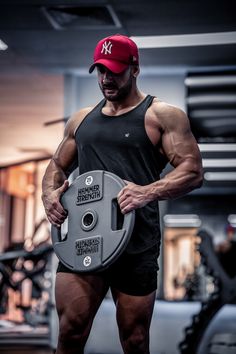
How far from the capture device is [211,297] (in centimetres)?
515

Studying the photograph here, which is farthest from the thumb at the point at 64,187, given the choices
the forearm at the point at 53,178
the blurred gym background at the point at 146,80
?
the blurred gym background at the point at 146,80

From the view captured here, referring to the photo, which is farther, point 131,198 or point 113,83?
point 113,83

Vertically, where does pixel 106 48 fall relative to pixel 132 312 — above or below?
above

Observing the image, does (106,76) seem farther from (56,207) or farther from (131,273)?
(131,273)

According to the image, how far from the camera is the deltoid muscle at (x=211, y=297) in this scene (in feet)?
16.6

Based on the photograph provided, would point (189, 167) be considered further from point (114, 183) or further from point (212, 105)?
point (212, 105)

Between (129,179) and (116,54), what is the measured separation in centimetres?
47

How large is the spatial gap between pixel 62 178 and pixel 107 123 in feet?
1.14

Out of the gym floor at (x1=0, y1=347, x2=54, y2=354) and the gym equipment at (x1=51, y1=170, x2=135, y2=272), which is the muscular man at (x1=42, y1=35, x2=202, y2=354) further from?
the gym floor at (x1=0, y1=347, x2=54, y2=354)

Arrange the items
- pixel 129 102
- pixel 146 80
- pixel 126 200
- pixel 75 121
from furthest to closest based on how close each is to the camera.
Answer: pixel 146 80 < pixel 75 121 < pixel 129 102 < pixel 126 200

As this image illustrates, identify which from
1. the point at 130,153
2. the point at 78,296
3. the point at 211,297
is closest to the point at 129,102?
the point at 130,153

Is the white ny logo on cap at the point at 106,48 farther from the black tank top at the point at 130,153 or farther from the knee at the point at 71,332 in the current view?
the knee at the point at 71,332

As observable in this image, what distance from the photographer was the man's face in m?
2.45

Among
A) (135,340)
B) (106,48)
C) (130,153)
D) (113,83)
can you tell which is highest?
(106,48)
